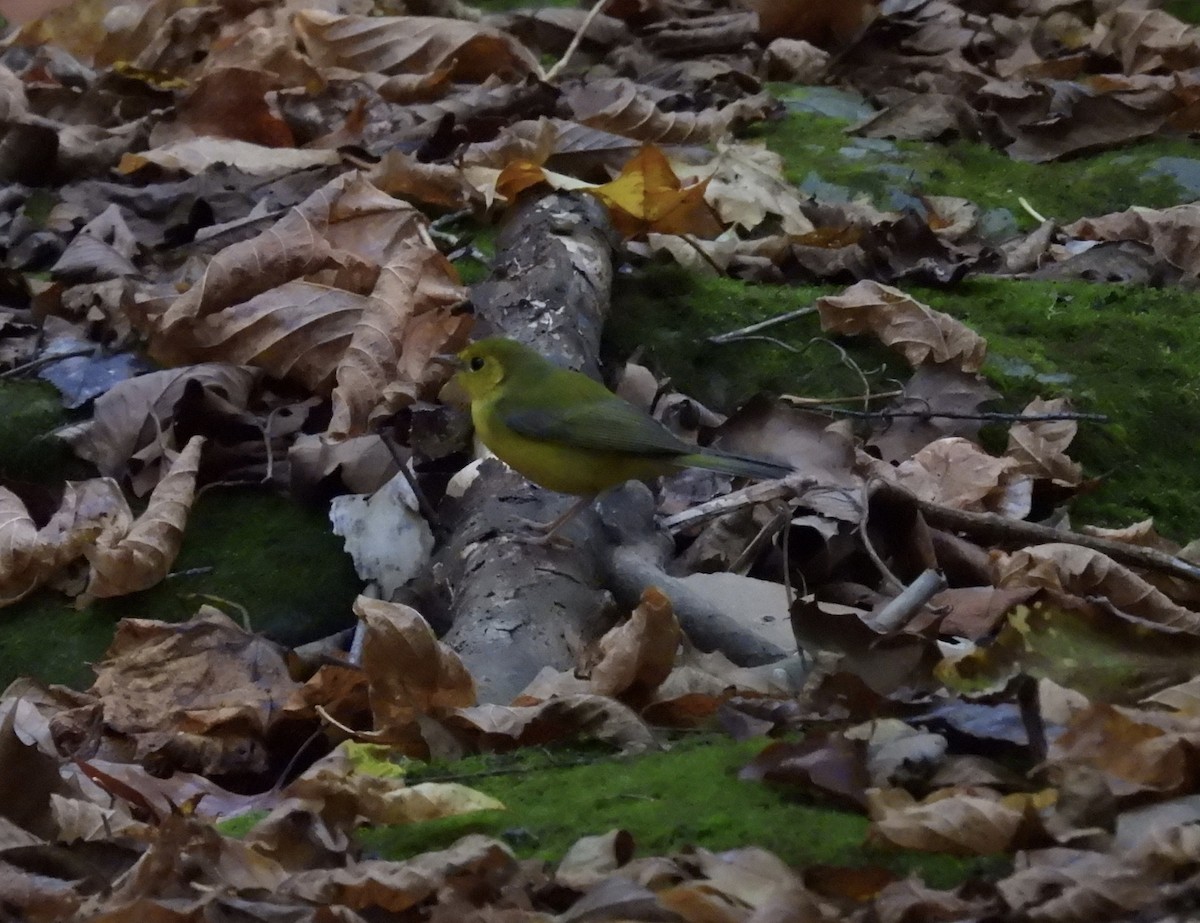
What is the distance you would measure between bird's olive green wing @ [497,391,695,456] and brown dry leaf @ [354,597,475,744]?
1.10 meters

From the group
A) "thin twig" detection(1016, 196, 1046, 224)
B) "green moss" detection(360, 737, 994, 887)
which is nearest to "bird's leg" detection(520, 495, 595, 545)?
"green moss" detection(360, 737, 994, 887)

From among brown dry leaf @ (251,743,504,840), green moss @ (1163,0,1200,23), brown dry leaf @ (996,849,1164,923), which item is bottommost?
green moss @ (1163,0,1200,23)

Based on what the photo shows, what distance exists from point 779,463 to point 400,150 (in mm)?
2583

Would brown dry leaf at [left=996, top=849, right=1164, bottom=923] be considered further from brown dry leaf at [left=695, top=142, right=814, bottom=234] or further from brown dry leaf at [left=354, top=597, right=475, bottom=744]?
brown dry leaf at [left=695, top=142, right=814, bottom=234]

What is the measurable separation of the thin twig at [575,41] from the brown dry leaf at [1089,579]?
4346mm

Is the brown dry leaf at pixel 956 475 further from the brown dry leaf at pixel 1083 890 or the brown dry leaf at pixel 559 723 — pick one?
the brown dry leaf at pixel 1083 890

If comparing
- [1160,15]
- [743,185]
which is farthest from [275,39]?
[1160,15]

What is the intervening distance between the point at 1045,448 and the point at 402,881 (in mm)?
2737

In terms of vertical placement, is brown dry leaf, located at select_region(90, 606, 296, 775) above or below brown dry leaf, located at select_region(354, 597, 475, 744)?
below

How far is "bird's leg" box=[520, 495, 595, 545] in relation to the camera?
12.1ft

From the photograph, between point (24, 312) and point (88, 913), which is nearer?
point (88, 913)

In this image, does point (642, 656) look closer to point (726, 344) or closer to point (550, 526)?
point (550, 526)

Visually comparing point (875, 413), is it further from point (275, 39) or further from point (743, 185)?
point (275, 39)

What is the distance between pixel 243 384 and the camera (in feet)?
15.0
